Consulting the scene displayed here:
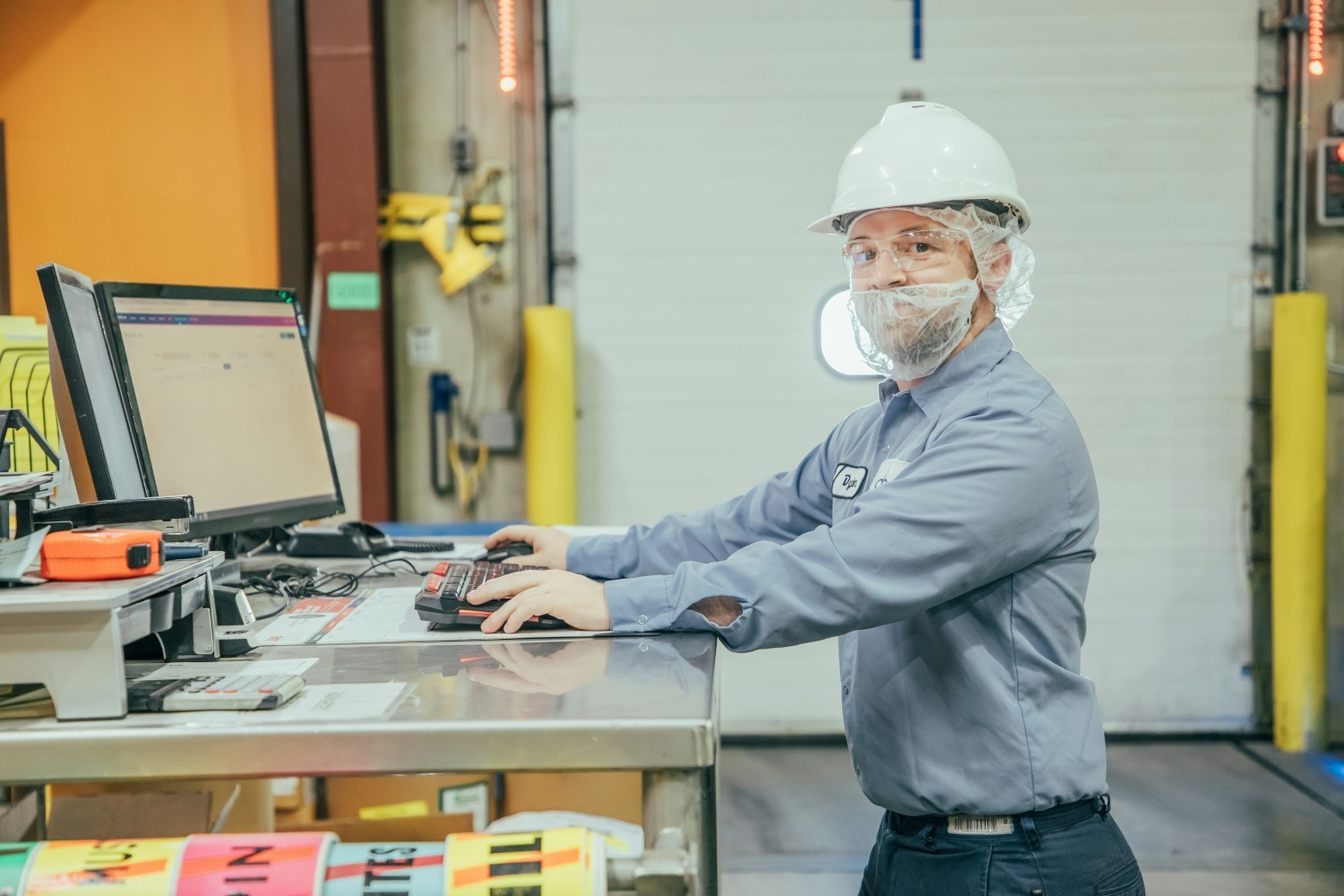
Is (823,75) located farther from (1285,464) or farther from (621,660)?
(621,660)

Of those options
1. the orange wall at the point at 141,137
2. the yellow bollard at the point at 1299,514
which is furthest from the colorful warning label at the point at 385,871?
the yellow bollard at the point at 1299,514

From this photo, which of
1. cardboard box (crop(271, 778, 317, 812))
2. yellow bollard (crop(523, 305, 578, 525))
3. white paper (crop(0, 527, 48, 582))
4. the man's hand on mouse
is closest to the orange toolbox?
white paper (crop(0, 527, 48, 582))

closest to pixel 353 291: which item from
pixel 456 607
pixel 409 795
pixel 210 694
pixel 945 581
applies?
pixel 409 795

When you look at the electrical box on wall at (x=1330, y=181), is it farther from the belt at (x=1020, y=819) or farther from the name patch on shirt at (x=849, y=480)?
the belt at (x=1020, y=819)

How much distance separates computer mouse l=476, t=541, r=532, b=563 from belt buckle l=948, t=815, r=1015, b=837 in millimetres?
861

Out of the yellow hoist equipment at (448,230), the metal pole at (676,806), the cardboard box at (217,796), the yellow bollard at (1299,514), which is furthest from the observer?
the yellow hoist equipment at (448,230)

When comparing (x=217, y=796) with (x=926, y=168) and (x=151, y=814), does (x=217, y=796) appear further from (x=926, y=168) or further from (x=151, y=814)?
(x=926, y=168)

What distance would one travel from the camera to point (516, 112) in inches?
156

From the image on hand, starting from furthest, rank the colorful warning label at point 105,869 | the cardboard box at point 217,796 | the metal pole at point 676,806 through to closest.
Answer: the cardboard box at point 217,796 < the metal pole at point 676,806 < the colorful warning label at point 105,869

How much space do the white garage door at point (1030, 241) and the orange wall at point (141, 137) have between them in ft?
4.20

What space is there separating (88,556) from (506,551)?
858 mm

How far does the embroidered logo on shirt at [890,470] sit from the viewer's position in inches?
55.4

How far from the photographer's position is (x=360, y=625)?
1415 mm

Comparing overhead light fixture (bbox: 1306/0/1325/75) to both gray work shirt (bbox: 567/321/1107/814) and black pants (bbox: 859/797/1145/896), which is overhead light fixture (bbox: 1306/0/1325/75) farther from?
black pants (bbox: 859/797/1145/896)
